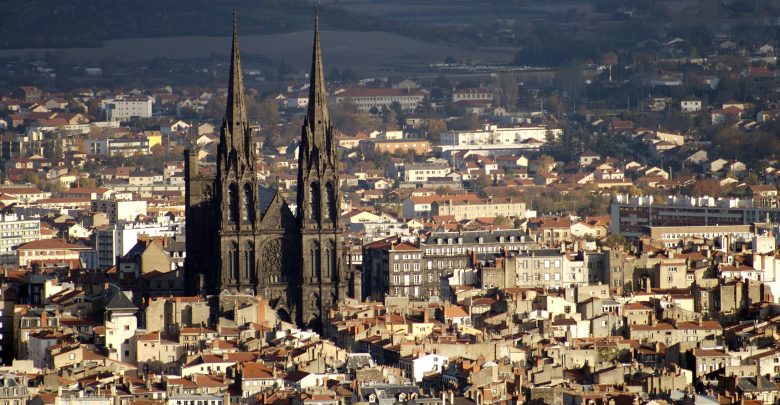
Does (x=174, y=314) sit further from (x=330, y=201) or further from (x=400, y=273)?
(x=400, y=273)

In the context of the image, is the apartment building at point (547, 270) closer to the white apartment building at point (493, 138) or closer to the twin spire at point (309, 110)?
the twin spire at point (309, 110)

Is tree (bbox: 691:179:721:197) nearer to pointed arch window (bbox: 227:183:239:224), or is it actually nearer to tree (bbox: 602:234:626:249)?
tree (bbox: 602:234:626:249)

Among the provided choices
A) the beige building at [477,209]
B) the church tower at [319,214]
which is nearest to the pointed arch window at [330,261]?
the church tower at [319,214]

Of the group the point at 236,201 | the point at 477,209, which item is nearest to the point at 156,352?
the point at 236,201

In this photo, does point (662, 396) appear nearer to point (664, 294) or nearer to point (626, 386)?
point (626, 386)

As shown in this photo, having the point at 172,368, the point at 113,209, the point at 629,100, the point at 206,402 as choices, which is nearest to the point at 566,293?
the point at 172,368

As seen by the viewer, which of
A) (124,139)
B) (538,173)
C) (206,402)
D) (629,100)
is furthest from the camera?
(629,100)
